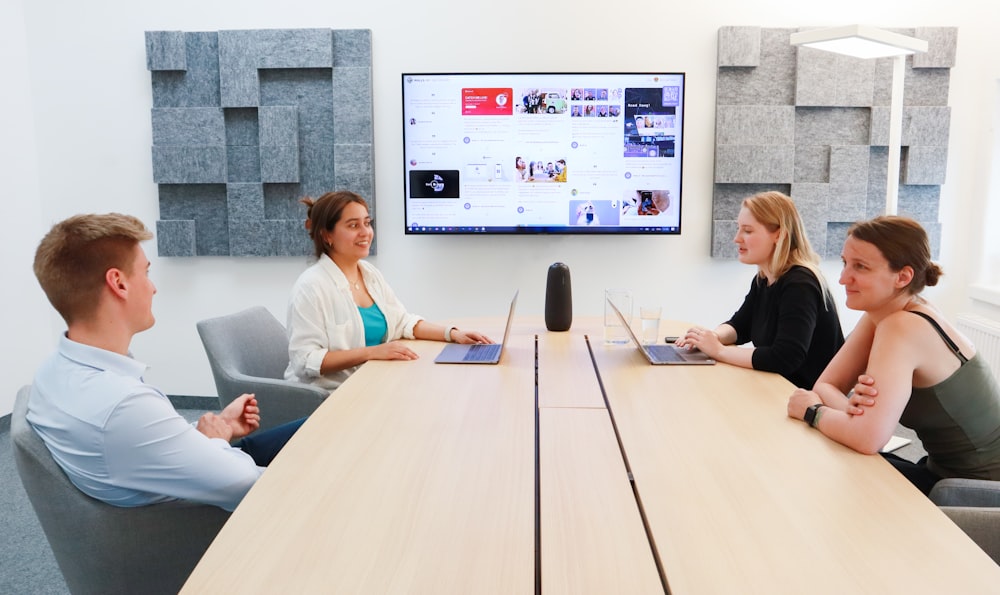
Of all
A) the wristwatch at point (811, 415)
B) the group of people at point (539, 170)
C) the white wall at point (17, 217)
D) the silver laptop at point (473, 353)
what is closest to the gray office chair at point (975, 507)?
the wristwatch at point (811, 415)

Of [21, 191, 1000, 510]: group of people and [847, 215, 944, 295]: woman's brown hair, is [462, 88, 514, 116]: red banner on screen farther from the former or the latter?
[847, 215, 944, 295]: woman's brown hair

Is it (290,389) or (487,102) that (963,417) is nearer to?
(290,389)

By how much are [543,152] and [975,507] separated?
274 cm

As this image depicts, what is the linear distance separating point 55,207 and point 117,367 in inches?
125

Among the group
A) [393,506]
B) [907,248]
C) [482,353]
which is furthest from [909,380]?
[482,353]

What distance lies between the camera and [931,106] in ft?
12.5

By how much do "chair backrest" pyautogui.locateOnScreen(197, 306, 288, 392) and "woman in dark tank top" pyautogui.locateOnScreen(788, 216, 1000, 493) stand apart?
5.62 ft

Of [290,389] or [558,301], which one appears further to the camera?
[558,301]

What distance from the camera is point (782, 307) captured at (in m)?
2.30

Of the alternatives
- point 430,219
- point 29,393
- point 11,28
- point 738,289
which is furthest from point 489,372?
point 11,28

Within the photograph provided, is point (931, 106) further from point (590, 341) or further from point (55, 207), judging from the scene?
point (55, 207)

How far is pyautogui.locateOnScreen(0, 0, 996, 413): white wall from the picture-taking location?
3.82 m

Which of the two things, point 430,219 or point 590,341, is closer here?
point 590,341

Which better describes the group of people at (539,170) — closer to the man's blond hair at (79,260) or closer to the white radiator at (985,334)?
the white radiator at (985,334)
